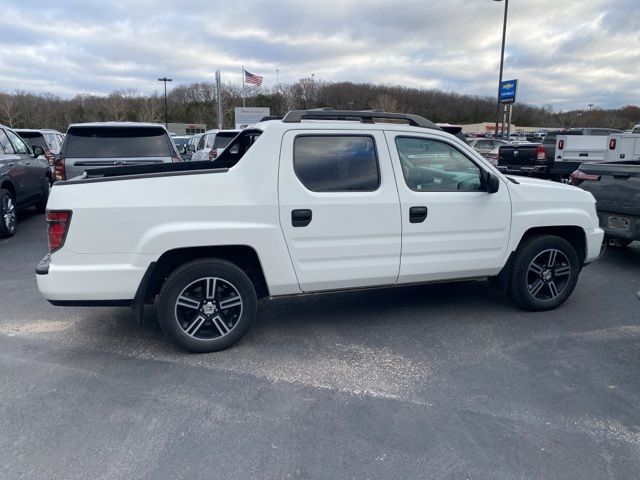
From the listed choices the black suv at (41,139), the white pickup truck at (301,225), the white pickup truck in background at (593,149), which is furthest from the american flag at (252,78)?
the white pickup truck at (301,225)

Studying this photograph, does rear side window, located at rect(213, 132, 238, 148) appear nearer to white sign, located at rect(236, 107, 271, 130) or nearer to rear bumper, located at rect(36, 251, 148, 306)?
rear bumper, located at rect(36, 251, 148, 306)

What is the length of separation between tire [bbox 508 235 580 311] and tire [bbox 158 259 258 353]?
105 inches

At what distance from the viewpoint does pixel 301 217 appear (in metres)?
3.84

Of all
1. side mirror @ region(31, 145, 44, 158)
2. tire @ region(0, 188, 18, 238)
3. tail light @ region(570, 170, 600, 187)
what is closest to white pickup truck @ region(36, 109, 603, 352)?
tail light @ region(570, 170, 600, 187)

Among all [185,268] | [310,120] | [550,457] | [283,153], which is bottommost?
[550,457]

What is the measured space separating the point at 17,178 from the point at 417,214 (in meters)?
7.85

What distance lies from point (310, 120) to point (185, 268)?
171cm

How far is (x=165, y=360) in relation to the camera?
384 centimetres

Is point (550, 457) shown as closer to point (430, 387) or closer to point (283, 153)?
point (430, 387)

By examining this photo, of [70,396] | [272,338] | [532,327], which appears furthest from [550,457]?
[70,396]

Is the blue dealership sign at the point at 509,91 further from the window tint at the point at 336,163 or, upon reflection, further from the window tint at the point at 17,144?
the window tint at the point at 336,163

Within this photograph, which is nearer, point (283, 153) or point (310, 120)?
point (283, 153)

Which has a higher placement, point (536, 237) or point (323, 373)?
Answer: point (536, 237)

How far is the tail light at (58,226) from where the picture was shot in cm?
348
